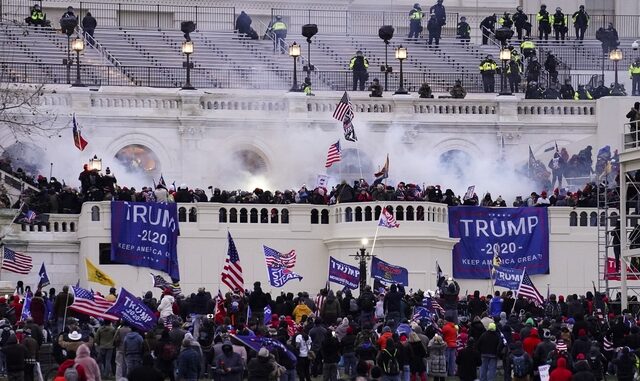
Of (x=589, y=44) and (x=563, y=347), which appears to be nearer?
(x=563, y=347)

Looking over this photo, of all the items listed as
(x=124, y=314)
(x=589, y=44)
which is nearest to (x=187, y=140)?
(x=589, y=44)

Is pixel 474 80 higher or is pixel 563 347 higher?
pixel 474 80

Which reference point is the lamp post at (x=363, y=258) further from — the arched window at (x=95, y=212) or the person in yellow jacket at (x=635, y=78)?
the person in yellow jacket at (x=635, y=78)

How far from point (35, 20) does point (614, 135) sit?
19.7 m

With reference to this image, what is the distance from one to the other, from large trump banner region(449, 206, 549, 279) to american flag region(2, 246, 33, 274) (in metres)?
Answer: 12.3

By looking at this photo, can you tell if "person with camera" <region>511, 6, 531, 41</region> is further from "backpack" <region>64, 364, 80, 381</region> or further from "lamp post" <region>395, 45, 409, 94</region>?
"backpack" <region>64, 364, 80, 381</region>

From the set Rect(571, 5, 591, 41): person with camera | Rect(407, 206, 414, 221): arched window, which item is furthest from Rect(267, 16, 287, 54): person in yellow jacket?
Rect(407, 206, 414, 221): arched window

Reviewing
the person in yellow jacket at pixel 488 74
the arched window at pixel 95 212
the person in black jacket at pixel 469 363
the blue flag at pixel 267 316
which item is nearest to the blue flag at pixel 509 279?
the blue flag at pixel 267 316

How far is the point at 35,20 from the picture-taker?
296 feet

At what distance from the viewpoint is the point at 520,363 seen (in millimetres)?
53281

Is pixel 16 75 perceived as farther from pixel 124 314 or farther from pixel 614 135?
pixel 124 314

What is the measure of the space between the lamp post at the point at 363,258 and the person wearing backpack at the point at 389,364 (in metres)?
14.7

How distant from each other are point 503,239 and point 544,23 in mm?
22576

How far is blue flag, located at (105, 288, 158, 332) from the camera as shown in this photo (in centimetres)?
5525
